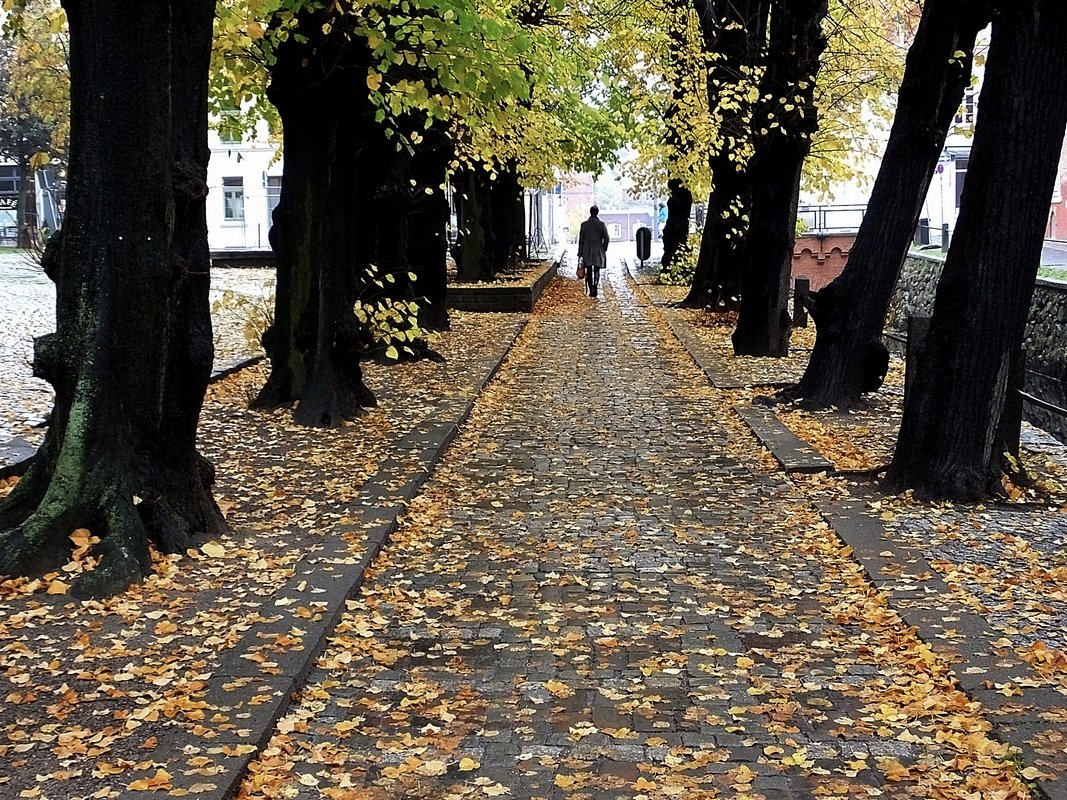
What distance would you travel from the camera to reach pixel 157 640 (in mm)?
5633

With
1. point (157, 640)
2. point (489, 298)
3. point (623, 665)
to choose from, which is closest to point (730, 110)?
point (489, 298)

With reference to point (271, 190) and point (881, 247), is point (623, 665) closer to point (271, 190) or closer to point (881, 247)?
point (881, 247)

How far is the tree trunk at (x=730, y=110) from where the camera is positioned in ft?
62.8

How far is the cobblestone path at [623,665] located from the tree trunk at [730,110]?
412 inches

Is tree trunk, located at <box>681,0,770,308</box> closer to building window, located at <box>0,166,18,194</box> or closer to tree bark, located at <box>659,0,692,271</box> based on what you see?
tree bark, located at <box>659,0,692,271</box>

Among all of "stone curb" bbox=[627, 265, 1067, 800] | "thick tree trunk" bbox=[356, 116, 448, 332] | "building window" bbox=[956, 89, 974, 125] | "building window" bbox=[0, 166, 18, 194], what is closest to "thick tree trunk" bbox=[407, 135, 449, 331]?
"thick tree trunk" bbox=[356, 116, 448, 332]

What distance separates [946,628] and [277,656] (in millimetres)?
3158

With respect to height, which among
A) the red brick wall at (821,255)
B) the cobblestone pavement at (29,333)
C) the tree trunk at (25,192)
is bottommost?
the cobblestone pavement at (29,333)

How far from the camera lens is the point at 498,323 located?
23719 millimetres

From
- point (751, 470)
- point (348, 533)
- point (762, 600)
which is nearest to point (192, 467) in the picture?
point (348, 533)

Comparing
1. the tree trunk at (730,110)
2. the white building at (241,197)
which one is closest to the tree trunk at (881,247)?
the tree trunk at (730,110)

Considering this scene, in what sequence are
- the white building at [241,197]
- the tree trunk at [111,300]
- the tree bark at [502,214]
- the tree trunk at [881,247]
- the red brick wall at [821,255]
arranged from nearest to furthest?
the tree trunk at [111,300] → the tree trunk at [881,247] → the tree bark at [502,214] → the red brick wall at [821,255] → the white building at [241,197]

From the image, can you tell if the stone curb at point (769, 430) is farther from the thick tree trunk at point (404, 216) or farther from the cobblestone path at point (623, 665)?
the thick tree trunk at point (404, 216)

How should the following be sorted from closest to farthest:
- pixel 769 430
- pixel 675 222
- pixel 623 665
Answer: pixel 623 665
pixel 769 430
pixel 675 222
